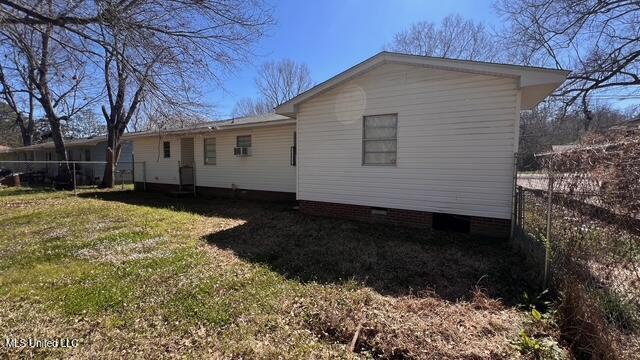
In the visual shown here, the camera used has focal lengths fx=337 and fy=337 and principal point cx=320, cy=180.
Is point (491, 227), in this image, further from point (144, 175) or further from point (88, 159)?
point (88, 159)

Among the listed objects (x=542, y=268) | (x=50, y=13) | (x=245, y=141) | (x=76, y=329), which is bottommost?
(x=76, y=329)

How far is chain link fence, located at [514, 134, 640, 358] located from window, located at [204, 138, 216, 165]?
1227 cm

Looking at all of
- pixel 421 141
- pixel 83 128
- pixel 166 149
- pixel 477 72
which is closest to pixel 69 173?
pixel 166 149

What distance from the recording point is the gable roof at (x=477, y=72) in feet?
19.1

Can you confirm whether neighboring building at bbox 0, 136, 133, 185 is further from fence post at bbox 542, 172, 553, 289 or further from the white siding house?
fence post at bbox 542, 172, 553, 289

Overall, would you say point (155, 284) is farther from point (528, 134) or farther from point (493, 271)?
point (528, 134)

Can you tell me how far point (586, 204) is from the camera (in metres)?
2.94

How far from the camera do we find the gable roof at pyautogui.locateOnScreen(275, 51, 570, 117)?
5809 mm

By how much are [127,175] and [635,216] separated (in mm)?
26690

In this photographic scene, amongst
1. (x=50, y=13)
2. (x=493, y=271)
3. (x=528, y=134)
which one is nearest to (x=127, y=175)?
(x=50, y=13)

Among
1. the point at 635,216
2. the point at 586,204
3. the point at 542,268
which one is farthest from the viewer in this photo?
the point at 542,268

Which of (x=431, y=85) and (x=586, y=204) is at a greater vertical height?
(x=431, y=85)

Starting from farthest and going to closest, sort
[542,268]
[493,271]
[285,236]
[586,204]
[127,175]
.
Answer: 1. [127,175]
2. [285,236]
3. [493,271]
4. [542,268]
5. [586,204]

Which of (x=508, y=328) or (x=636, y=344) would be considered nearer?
(x=636, y=344)
